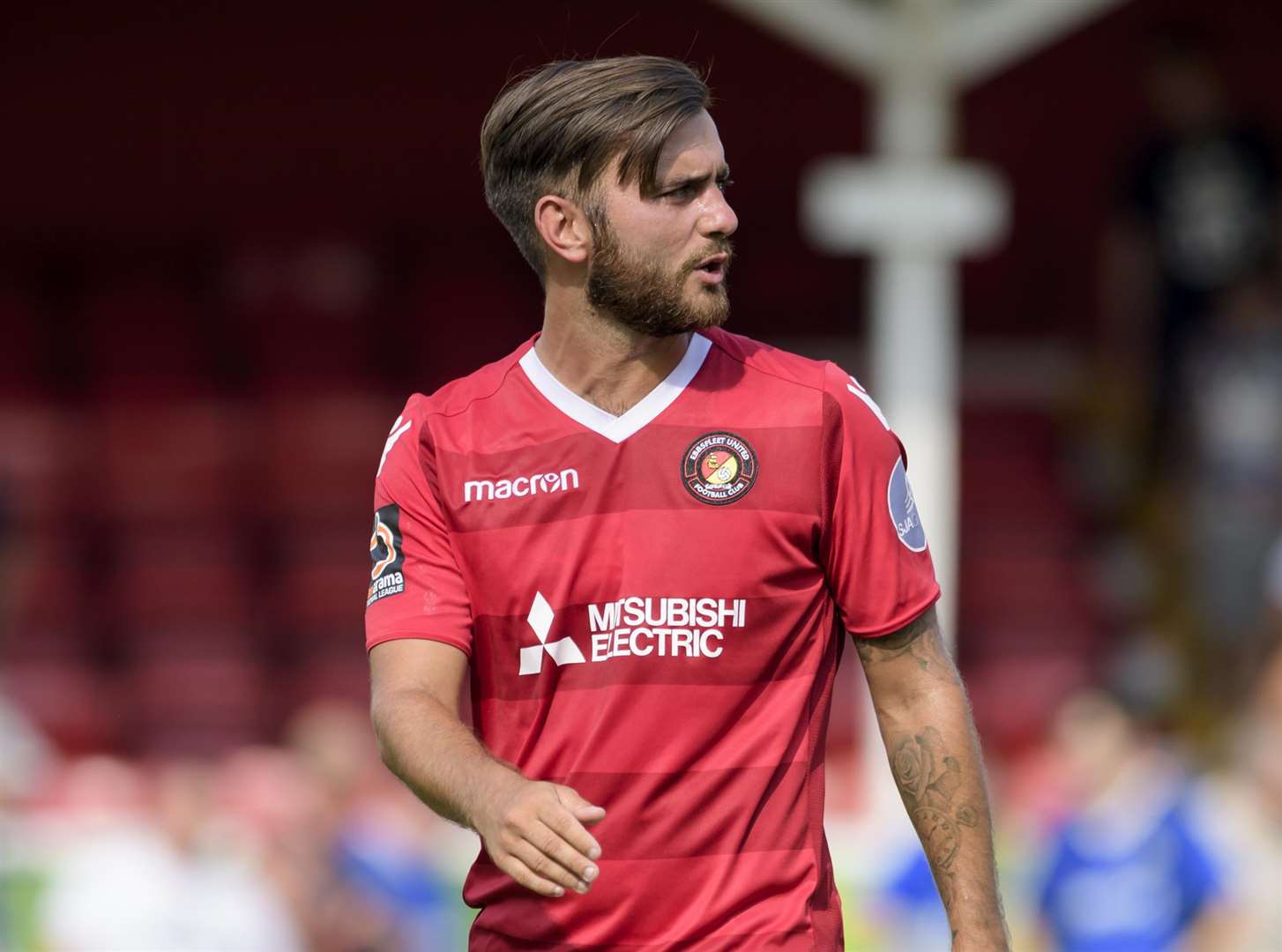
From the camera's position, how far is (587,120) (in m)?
2.73

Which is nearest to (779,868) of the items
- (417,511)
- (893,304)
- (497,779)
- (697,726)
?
(697,726)

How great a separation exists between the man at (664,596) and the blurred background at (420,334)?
5.52m

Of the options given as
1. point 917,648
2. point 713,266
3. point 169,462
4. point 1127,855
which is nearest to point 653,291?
point 713,266

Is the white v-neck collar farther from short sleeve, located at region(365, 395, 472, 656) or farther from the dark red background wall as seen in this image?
the dark red background wall

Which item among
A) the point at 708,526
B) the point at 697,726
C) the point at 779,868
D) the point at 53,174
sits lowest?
the point at 779,868

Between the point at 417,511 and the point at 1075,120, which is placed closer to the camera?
the point at 417,511

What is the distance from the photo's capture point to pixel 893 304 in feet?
25.1

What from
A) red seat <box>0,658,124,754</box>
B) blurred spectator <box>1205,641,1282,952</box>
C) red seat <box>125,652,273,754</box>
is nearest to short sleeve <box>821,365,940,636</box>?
blurred spectator <box>1205,641,1282,952</box>

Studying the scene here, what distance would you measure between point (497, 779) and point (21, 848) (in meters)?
5.29

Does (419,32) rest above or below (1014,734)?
above

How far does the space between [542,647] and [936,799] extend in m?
0.53

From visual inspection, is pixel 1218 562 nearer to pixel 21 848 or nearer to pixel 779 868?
pixel 21 848

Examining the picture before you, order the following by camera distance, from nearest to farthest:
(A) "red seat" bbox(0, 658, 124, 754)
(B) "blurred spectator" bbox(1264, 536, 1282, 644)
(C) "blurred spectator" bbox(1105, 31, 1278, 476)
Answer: (B) "blurred spectator" bbox(1264, 536, 1282, 644), (C) "blurred spectator" bbox(1105, 31, 1278, 476), (A) "red seat" bbox(0, 658, 124, 754)

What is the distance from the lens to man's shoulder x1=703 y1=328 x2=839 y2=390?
2.80 metres
